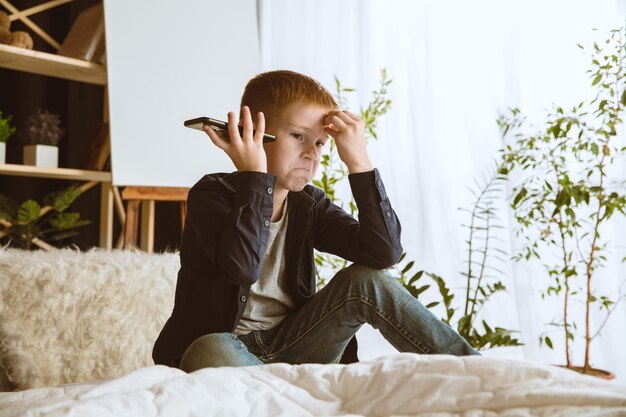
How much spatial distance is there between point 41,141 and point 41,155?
67mm

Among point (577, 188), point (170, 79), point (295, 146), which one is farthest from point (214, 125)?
point (170, 79)

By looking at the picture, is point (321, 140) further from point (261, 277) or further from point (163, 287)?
point (163, 287)

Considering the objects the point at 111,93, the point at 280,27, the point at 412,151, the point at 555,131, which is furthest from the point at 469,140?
the point at 111,93

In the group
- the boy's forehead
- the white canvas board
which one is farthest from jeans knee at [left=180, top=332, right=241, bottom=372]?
the white canvas board

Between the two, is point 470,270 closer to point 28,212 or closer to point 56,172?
point 56,172

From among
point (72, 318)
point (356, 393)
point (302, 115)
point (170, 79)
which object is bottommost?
point (72, 318)

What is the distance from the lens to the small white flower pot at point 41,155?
9.39 feet

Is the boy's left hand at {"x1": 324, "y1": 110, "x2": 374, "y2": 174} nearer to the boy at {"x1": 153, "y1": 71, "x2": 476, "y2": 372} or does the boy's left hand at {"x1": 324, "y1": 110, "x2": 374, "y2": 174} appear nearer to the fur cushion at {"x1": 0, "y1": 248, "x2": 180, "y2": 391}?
the boy at {"x1": 153, "y1": 71, "x2": 476, "y2": 372}

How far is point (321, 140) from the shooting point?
1595 millimetres

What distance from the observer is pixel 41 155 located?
9.43 ft

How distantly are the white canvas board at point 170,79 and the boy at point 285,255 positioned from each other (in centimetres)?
119

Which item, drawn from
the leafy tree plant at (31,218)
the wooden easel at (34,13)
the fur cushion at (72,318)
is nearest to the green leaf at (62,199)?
the leafy tree plant at (31,218)

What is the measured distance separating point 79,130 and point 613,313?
2487 millimetres

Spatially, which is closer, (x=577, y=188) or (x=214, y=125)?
(x=214, y=125)
